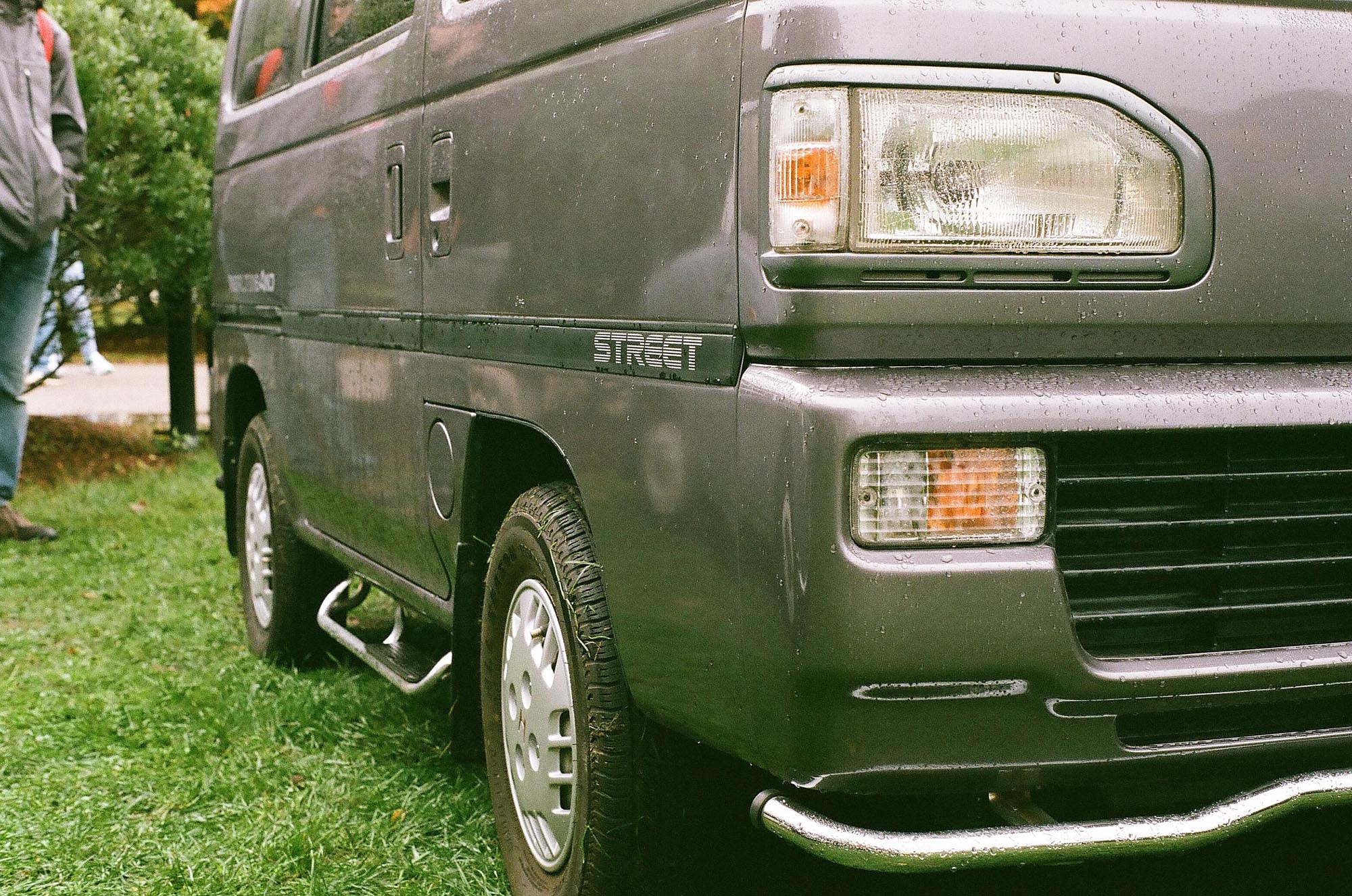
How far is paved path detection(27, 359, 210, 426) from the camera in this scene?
1154cm

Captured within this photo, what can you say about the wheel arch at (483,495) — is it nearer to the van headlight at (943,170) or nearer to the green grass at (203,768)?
the green grass at (203,768)

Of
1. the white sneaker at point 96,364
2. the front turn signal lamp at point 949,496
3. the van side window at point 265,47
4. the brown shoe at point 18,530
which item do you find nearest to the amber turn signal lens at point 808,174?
the front turn signal lamp at point 949,496

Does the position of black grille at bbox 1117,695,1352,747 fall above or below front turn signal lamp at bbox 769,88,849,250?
below

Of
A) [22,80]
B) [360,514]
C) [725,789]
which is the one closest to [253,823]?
[360,514]

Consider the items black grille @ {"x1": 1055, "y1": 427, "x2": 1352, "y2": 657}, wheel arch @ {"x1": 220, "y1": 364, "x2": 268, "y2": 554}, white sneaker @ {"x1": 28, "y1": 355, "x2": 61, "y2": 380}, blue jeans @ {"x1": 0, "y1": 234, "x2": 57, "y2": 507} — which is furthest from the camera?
white sneaker @ {"x1": 28, "y1": 355, "x2": 61, "y2": 380}

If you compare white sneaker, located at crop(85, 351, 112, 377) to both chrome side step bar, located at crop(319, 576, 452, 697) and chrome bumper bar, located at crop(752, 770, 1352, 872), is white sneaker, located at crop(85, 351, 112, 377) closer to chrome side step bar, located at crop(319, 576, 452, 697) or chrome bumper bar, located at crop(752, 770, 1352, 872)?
chrome side step bar, located at crop(319, 576, 452, 697)

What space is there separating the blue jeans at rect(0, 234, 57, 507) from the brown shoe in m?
0.20

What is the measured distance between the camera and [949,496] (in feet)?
6.35

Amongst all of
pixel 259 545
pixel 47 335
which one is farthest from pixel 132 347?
pixel 259 545

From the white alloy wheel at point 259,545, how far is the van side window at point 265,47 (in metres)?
1.17

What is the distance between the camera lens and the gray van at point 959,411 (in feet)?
6.32

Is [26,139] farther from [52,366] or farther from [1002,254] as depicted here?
[1002,254]

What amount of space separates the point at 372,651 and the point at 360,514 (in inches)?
13.4

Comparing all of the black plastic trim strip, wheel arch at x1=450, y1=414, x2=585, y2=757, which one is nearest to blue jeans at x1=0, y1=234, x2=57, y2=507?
the black plastic trim strip
